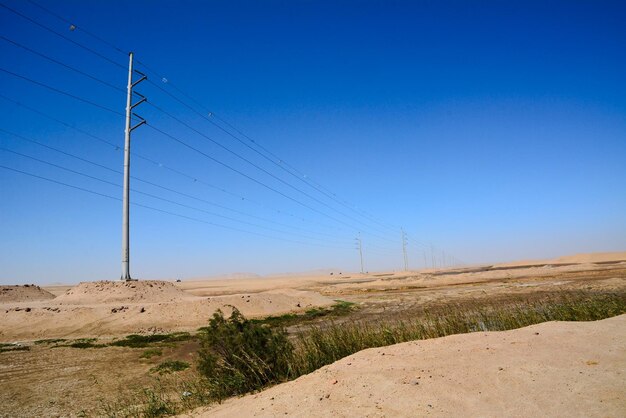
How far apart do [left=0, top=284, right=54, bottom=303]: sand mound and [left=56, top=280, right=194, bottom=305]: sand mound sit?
6.97m

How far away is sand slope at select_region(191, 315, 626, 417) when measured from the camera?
571cm

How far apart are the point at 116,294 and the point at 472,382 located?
26.7m

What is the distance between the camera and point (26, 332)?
22.2 metres

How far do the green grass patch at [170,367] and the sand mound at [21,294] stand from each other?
81.7 feet

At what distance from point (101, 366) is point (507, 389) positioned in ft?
47.5

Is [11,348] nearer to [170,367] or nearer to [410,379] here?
[170,367]

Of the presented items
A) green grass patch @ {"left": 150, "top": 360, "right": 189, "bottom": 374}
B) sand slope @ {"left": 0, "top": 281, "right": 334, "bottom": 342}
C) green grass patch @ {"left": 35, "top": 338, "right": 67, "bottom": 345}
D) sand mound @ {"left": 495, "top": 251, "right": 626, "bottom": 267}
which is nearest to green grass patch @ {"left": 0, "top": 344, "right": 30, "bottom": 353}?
green grass patch @ {"left": 35, "top": 338, "right": 67, "bottom": 345}

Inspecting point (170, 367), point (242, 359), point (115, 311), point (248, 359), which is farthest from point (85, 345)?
point (248, 359)

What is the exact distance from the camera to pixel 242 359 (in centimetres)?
923

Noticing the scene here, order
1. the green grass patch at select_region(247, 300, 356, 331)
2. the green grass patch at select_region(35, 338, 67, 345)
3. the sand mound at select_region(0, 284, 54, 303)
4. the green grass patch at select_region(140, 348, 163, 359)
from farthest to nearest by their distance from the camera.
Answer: the sand mound at select_region(0, 284, 54, 303) → the green grass patch at select_region(247, 300, 356, 331) → the green grass patch at select_region(35, 338, 67, 345) → the green grass patch at select_region(140, 348, 163, 359)

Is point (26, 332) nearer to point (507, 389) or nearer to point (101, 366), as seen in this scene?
point (101, 366)

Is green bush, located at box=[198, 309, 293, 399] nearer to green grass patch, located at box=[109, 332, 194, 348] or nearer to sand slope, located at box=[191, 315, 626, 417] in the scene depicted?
sand slope, located at box=[191, 315, 626, 417]

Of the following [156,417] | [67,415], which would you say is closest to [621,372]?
[156,417]

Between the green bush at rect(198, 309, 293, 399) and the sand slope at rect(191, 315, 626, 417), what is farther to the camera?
the green bush at rect(198, 309, 293, 399)
